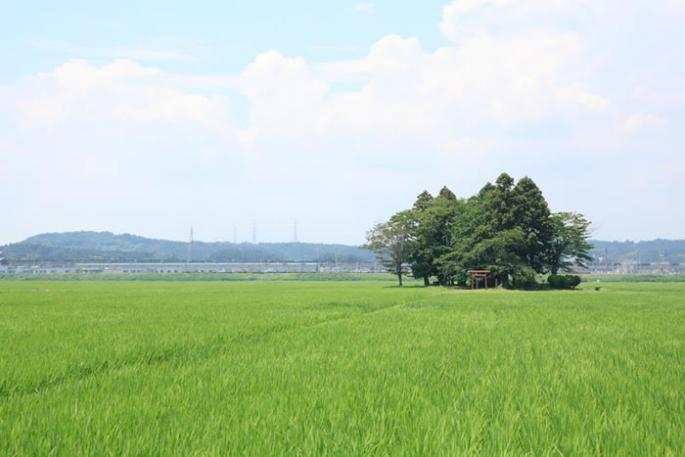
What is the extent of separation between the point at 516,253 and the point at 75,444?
51063 mm

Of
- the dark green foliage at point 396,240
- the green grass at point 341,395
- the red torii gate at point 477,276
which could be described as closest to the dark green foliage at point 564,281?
the red torii gate at point 477,276

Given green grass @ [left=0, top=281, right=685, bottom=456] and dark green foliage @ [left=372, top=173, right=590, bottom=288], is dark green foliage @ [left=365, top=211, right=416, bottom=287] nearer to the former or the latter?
dark green foliage @ [left=372, top=173, right=590, bottom=288]

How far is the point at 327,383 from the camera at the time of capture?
22.3 ft

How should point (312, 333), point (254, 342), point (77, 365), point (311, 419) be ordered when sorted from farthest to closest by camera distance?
point (312, 333) → point (254, 342) → point (77, 365) → point (311, 419)

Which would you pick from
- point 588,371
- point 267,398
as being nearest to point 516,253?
point 588,371

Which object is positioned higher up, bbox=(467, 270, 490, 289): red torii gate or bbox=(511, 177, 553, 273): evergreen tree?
bbox=(511, 177, 553, 273): evergreen tree

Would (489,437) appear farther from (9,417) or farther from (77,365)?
(77,365)

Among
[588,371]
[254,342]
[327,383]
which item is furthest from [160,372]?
[588,371]

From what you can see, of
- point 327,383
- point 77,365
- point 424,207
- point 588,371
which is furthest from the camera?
point 424,207

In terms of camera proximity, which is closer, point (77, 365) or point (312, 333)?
point (77, 365)

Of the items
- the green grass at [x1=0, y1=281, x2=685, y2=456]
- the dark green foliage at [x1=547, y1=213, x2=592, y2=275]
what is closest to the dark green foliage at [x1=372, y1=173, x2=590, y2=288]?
the dark green foliage at [x1=547, y1=213, x2=592, y2=275]

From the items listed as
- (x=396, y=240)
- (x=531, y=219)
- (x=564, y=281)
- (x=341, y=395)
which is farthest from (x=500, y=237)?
(x=341, y=395)

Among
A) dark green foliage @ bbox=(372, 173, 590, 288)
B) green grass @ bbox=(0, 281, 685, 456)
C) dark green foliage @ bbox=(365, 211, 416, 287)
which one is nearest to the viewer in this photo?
green grass @ bbox=(0, 281, 685, 456)

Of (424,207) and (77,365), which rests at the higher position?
(424,207)
